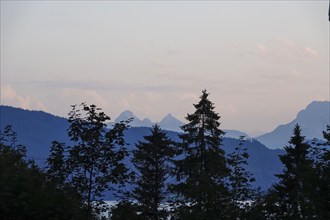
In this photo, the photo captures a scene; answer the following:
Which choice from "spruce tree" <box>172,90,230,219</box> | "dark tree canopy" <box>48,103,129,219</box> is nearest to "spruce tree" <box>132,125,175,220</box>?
"spruce tree" <box>172,90,230,219</box>

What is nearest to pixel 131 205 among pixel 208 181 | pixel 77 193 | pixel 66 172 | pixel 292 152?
pixel 77 193

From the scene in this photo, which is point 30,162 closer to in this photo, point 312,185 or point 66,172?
point 66,172

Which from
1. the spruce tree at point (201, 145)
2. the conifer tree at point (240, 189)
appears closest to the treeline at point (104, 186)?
the conifer tree at point (240, 189)

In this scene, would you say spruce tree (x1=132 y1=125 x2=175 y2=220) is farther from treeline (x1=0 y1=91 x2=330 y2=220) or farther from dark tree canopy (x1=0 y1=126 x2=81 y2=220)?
dark tree canopy (x1=0 y1=126 x2=81 y2=220)

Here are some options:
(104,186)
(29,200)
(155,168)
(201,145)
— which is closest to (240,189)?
(104,186)

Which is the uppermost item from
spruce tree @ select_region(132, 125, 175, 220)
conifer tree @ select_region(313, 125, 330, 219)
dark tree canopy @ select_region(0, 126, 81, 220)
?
spruce tree @ select_region(132, 125, 175, 220)

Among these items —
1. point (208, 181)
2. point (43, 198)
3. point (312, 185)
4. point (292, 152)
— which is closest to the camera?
point (43, 198)

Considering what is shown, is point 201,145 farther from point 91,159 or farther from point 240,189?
point 91,159

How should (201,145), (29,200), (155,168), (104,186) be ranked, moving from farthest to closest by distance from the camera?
(155,168) < (201,145) < (104,186) < (29,200)

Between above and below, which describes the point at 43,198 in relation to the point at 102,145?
below

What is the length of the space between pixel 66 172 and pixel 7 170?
23.3ft

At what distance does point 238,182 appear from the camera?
69.6ft

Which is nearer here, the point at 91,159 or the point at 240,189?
the point at 91,159

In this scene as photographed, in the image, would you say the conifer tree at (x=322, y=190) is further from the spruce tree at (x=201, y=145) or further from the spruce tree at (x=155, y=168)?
the spruce tree at (x=155, y=168)
